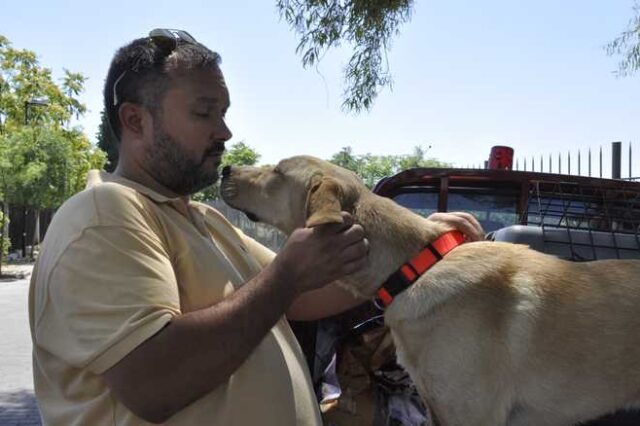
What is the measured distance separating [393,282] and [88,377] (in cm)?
128

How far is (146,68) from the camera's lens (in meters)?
2.26

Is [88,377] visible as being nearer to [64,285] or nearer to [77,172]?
[64,285]

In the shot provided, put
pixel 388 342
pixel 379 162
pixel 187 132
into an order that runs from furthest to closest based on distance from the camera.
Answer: pixel 379 162 → pixel 388 342 → pixel 187 132

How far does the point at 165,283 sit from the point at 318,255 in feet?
1.64

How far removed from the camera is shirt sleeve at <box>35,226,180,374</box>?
1688 mm

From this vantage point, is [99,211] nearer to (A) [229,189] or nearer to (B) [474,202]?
(A) [229,189]

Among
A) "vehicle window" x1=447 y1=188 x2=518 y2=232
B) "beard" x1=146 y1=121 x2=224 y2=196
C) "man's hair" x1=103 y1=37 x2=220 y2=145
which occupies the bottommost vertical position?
"vehicle window" x1=447 y1=188 x2=518 y2=232

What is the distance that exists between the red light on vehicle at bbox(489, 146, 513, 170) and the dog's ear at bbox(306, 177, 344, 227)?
3.18 m

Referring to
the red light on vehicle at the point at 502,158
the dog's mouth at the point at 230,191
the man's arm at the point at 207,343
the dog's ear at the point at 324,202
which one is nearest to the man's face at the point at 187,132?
the dog's ear at the point at 324,202

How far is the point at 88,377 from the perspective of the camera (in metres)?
1.84

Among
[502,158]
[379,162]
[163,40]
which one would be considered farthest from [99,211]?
[379,162]

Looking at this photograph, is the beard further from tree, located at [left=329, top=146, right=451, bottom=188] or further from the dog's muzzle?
tree, located at [left=329, top=146, right=451, bottom=188]

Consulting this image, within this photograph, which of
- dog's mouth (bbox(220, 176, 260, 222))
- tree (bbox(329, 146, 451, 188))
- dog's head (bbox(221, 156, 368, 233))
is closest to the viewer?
dog's head (bbox(221, 156, 368, 233))

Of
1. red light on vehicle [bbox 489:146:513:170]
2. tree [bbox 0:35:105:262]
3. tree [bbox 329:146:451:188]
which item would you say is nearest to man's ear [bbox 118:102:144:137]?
red light on vehicle [bbox 489:146:513:170]
